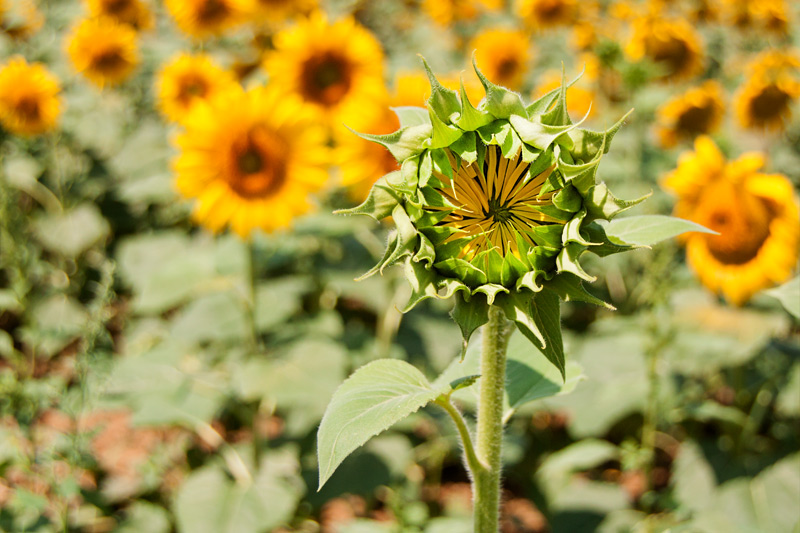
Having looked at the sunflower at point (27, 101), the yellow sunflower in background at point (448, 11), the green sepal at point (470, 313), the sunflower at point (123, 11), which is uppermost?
the yellow sunflower in background at point (448, 11)

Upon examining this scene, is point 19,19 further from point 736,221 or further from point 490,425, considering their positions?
point 490,425

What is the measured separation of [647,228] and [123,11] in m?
3.47

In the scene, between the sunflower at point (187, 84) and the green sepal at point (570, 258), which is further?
the sunflower at point (187, 84)

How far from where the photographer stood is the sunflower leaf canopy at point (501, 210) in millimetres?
640

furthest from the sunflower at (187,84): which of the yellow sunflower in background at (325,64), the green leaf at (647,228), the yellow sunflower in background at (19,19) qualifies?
the green leaf at (647,228)

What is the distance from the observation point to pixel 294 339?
2182mm

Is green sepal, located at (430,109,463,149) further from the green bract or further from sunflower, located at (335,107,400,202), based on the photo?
sunflower, located at (335,107,400,202)

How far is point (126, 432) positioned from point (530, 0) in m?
3.07

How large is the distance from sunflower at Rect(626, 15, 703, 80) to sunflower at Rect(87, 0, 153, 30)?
2.47 m

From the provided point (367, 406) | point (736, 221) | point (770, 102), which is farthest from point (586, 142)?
point (770, 102)

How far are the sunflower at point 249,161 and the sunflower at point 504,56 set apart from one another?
1.54 meters

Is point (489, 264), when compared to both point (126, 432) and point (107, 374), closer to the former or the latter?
point (107, 374)

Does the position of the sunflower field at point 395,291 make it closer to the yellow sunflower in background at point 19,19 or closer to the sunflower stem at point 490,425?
the sunflower stem at point 490,425

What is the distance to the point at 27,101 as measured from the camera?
303 cm
